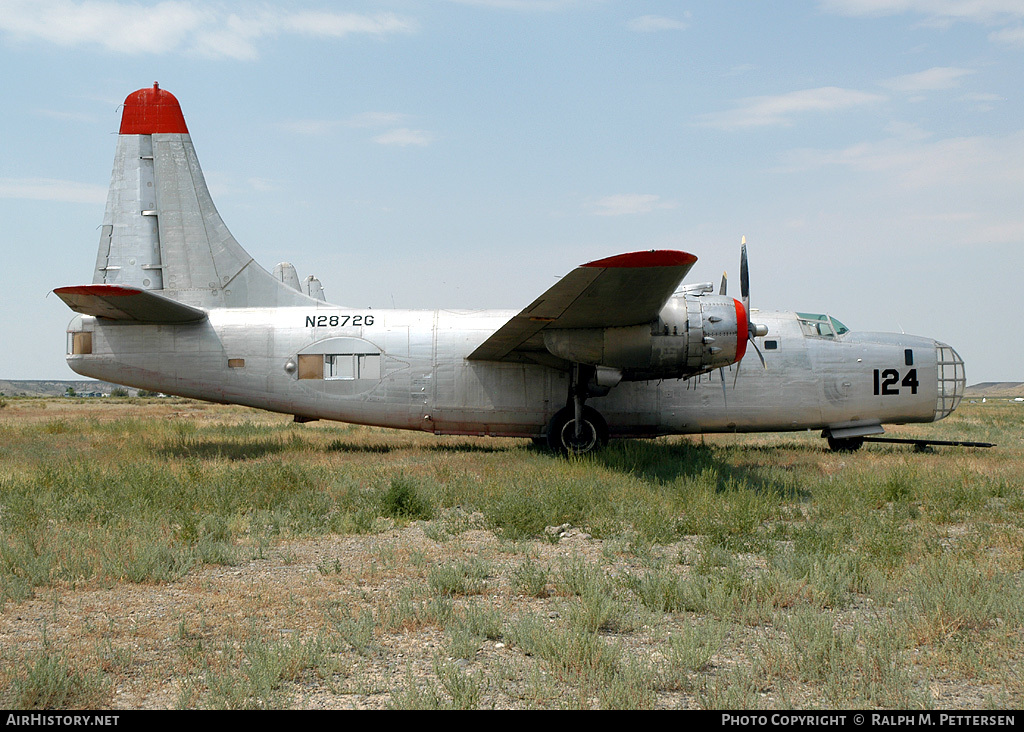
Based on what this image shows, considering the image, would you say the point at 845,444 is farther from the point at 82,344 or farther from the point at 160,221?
the point at 82,344

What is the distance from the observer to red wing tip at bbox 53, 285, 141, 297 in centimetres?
1293

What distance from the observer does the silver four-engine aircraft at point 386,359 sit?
48.1 ft

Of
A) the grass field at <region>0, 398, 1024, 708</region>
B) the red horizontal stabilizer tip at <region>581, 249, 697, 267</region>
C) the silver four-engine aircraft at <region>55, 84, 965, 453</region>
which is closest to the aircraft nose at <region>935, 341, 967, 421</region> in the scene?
the silver four-engine aircraft at <region>55, 84, 965, 453</region>

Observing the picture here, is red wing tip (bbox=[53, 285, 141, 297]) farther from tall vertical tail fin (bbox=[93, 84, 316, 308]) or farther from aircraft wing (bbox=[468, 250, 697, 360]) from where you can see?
aircraft wing (bbox=[468, 250, 697, 360])

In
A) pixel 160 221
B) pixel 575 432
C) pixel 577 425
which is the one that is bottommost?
pixel 575 432

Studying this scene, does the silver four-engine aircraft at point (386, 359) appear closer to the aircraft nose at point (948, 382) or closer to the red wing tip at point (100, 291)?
the aircraft nose at point (948, 382)

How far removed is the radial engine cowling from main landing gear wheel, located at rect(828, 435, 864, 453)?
13.8ft

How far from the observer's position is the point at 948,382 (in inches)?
611

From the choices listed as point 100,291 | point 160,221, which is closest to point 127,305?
point 100,291

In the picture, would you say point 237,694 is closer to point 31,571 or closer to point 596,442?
point 31,571

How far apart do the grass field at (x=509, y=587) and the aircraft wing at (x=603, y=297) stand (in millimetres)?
2491

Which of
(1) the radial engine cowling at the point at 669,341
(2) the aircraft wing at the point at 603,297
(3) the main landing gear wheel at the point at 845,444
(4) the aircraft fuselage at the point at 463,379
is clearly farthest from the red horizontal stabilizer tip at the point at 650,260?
(3) the main landing gear wheel at the point at 845,444

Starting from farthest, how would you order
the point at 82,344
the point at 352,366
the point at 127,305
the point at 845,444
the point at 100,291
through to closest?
the point at 845,444 → the point at 352,366 → the point at 82,344 → the point at 127,305 → the point at 100,291

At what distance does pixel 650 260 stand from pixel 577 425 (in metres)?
4.68
